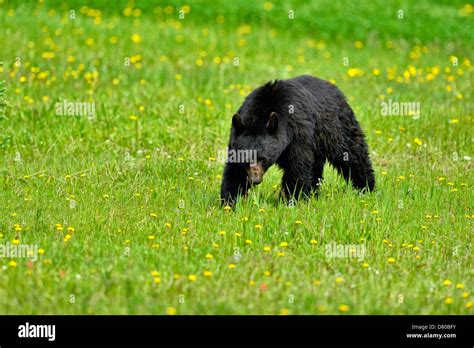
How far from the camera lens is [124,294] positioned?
17.7ft

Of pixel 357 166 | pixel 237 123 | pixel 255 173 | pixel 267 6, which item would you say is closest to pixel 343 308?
pixel 255 173

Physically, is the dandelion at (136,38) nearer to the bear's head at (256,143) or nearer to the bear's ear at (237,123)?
the bear's head at (256,143)

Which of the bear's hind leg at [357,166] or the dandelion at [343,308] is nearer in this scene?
the dandelion at [343,308]

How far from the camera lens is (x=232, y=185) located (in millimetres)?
7785

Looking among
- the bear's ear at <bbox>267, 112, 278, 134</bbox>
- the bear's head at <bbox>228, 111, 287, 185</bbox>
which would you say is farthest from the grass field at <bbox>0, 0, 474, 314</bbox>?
the bear's ear at <bbox>267, 112, 278, 134</bbox>

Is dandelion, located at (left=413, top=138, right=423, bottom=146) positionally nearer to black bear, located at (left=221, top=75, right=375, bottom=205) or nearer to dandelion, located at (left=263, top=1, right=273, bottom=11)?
black bear, located at (left=221, top=75, right=375, bottom=205)

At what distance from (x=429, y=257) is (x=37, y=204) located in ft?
12.1

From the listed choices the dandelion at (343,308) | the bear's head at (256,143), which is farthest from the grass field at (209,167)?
the bear's head at (256,143)

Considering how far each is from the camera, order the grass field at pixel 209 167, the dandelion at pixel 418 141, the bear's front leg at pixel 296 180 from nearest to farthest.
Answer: the grass field at pixel 209 167 < the bear's front leg at pixel 296 180 < the dandelion at pixel 418 141

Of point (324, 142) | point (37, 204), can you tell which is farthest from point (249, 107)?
point (37, 204)

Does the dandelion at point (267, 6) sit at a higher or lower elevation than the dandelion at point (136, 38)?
higher

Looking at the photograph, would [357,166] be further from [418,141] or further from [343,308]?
[343,308]

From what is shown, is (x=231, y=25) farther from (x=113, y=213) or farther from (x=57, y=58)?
(x=113, y=213)

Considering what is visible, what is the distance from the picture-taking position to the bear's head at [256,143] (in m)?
7.36
